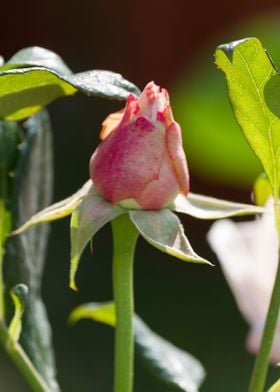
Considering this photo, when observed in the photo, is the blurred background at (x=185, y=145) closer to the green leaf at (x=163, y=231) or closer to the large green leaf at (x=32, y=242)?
the large green leaf at (x=32, y=242)

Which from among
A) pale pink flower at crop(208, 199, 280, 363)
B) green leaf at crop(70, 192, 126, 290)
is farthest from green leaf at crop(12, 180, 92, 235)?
pale pink flower at crop(208, 199, 280, 363)

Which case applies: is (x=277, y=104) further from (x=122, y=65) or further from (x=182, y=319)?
(x=122, y=65)

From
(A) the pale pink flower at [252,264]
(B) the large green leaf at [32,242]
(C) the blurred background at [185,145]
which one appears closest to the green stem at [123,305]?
(B) the large green leaf at [32,242]

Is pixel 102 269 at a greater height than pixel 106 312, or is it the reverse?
pixel 106 312

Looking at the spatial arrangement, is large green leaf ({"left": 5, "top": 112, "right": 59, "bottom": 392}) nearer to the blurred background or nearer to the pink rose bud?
the pink rose bud

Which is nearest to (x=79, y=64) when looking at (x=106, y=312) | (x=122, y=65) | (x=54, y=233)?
(x=122, y=65)

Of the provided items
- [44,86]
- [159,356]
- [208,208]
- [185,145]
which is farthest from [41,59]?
[185,145]

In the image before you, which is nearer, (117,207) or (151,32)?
(117,207)
